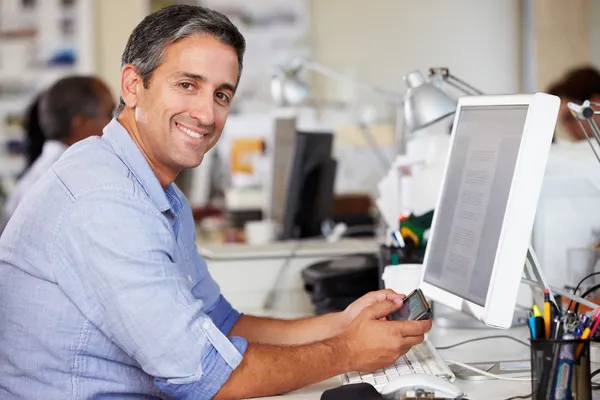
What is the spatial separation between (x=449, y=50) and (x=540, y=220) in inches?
165

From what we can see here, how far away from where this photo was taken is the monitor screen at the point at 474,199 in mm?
1286

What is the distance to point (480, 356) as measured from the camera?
5.18 ft

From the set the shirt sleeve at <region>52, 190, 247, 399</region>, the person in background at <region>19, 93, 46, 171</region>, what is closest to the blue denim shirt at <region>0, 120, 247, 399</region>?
the shirt sleeve at <region>52, 190, 247, 399</region>

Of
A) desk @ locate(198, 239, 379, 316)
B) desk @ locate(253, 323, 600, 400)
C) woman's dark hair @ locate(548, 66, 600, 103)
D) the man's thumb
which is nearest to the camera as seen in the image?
desk @ locate(253, 323, 600, 400)

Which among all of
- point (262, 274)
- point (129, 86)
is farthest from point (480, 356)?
point (262, 274)

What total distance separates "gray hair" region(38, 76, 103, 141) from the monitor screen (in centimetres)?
223

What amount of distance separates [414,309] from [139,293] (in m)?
0.45

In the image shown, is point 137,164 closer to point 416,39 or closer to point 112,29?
point 112,29

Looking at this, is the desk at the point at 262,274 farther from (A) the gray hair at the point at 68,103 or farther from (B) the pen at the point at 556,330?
(B) the pen at the point at 556,330

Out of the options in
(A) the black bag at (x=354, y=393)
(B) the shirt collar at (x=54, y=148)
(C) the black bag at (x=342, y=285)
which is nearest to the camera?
(A) the black bag at (x=354, y=393)

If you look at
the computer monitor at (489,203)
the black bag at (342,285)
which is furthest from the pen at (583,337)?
the black bag at (342,285)

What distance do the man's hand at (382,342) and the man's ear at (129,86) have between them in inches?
21.6

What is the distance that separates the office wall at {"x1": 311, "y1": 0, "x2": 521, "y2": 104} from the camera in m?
5.79

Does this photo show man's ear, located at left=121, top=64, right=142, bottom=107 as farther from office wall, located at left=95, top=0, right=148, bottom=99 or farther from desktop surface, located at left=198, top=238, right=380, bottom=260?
office wall, located at left=95, top=0, right=148, bottom=99
